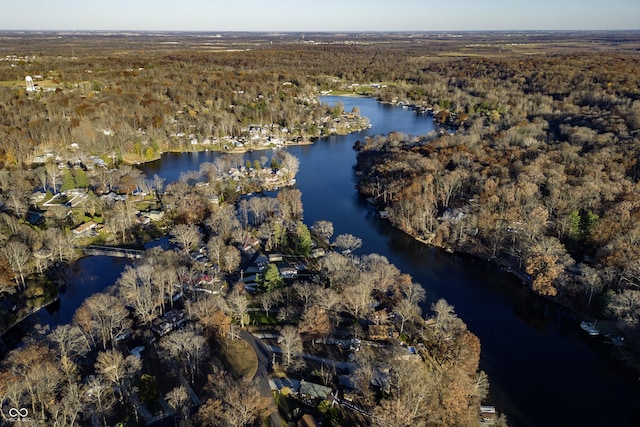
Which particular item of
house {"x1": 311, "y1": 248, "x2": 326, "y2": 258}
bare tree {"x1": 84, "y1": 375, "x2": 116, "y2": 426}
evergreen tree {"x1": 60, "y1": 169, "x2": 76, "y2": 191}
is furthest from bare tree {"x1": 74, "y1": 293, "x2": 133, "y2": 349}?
evergreen tree {"x1": 60, "y1": 169, "x2": 76, "y2": 191}

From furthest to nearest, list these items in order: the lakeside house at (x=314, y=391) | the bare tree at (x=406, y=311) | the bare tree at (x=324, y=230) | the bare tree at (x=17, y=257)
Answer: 1. the bare tree at (x=324, y=230)
2. the bare tree at (x=17, y=257)
3. the bare tree at (x=406, y=311)
4. the lakeside house at (x=314, y=391)

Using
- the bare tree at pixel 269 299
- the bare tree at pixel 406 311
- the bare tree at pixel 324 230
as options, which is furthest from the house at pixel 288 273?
the bare tree at pixel 406 311

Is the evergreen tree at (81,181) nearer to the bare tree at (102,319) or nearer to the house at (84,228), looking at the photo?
the house at (84,228)

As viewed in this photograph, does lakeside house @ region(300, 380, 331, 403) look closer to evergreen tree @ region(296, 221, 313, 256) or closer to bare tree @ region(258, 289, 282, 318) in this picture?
bare tree @ region(258, 289, 282, 318)

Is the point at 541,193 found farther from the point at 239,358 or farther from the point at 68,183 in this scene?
the point at 68,183

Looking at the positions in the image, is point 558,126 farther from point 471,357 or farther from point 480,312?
point 471,357

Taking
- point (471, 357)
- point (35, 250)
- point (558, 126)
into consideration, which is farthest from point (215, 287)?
point (558, 126)

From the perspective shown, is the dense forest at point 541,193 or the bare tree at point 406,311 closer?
the bare tree at point 406,311

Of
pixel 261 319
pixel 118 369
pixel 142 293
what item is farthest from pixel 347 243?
pixel 118 369
